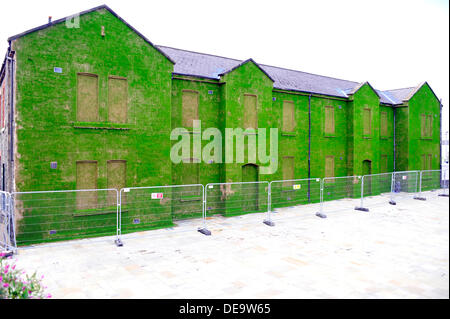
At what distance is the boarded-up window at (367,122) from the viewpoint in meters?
22.9

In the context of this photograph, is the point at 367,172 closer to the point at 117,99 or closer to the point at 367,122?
the point at 367,122

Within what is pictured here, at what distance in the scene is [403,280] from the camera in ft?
25.8

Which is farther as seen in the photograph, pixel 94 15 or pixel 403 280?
pixel 94 15

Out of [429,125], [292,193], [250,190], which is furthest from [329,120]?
[429,125]

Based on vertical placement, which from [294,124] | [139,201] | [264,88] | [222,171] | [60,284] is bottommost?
[60,284]

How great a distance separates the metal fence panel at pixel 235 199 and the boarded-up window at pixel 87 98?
20.3ft

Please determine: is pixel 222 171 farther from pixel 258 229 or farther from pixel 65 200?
pixel 65 200

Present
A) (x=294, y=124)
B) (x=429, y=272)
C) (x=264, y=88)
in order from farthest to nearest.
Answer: (x=294, y=124), (x=264, y=88), (x=429, y=272)

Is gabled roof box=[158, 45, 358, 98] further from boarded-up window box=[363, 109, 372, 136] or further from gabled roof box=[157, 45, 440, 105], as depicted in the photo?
boarded-up window box=[363, 109, 372, 136]

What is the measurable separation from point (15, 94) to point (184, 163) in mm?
7237

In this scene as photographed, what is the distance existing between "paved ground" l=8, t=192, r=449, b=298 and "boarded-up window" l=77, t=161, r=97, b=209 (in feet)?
4.80

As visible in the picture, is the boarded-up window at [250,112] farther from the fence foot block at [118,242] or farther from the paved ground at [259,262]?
the fence foot block at [118,242]

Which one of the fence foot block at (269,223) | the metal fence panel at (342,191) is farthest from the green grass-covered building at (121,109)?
the fence foot block at (269,223)
